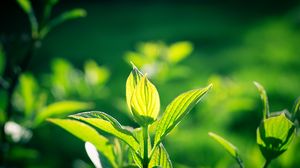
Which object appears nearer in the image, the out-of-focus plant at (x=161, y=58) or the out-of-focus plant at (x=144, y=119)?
the out-of-focus plant at (x=144, y=119)

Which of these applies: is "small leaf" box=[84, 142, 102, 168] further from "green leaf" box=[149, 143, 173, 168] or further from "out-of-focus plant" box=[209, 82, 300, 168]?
"out-of-focus plant" box=[209, 82, 300, 168]

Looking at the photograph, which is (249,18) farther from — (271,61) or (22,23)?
(22,23)

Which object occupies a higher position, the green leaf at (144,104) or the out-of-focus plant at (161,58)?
the out-of-focus plant at (161,58)

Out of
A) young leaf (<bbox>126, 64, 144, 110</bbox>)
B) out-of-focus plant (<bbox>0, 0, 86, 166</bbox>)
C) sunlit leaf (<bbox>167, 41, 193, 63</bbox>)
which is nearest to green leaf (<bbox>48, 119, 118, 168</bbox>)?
young leaf (<bbox>126, 64, 144, 110</bbox>)

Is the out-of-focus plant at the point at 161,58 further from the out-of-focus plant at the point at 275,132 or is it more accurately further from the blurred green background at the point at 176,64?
the out-of-focus plant at the point at 275,132

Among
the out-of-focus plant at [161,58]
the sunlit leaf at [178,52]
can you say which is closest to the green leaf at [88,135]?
the out-of-focus plant at [161,58]

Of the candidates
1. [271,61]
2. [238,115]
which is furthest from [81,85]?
[271,61]
